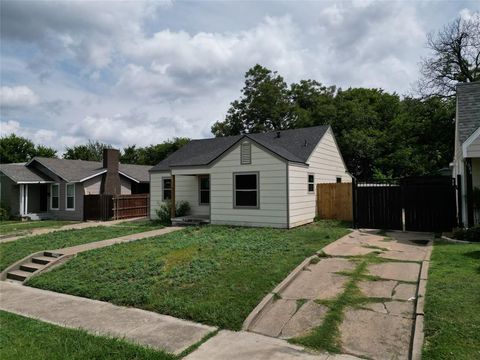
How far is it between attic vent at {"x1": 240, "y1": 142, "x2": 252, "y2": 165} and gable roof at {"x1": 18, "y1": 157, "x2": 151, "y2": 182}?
Answer: 12.8 m

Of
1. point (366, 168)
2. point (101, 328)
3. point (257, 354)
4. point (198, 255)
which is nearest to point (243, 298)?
point (257, 354)

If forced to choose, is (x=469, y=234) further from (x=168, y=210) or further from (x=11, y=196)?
(x=11, y=196)

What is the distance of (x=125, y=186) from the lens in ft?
86.1

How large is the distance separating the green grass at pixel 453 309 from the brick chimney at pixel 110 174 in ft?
70.6

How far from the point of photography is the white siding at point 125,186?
25856 mm

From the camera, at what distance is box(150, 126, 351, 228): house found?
45.8 feet

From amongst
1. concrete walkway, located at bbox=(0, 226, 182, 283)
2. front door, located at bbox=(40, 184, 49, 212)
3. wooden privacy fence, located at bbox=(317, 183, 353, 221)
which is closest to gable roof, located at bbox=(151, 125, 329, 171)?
wooden privacy fence, located at bbox=(317, 183, 353, 221)

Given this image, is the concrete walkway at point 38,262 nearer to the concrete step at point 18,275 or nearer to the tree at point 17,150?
the concrete step at point 18,275

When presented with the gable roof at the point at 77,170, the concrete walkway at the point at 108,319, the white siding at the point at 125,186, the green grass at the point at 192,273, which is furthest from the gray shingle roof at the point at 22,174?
the concrete walkway at the point at 108,319

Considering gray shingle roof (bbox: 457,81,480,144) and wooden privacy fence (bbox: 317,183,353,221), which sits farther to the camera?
wooden privacy fence (bbox: 317,183,353,221)

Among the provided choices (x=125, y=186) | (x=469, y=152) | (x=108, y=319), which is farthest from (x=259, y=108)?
(x=108, y=319)

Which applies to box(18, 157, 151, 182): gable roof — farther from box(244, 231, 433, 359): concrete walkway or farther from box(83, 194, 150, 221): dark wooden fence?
box(244, 231, 433, 359): concrete walkway

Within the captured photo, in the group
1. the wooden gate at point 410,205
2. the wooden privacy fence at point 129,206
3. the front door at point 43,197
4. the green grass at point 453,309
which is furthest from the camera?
the front door at point 43,197

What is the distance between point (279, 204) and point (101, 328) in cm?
940
